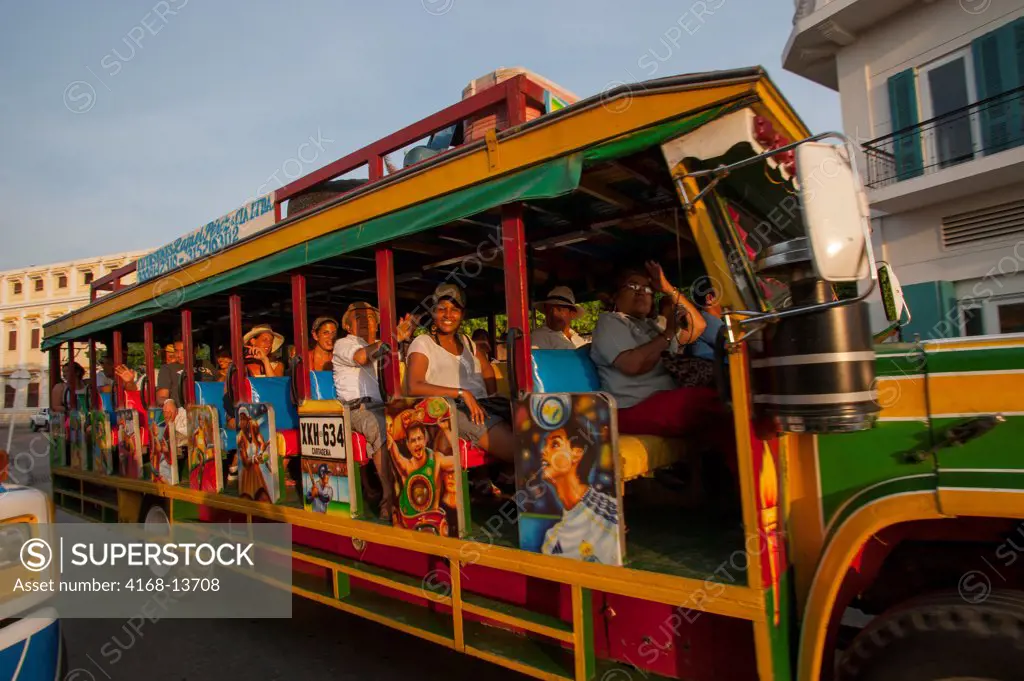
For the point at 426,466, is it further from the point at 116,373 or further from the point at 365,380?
the point at 116,373

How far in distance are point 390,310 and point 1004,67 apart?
10288 millimetres

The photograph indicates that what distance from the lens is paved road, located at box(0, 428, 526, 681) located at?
3.77 metres

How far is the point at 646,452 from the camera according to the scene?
2836 millimetres

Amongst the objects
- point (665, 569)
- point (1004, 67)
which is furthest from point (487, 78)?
point (1004, 67)

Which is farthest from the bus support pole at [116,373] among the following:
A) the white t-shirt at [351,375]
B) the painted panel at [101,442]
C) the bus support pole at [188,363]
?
the white t-shirt at [351,375]

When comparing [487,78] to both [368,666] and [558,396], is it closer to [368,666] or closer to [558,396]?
[558,396]

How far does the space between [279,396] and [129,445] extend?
1758 mm

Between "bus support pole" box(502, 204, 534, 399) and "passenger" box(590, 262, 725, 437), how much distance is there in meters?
0.69

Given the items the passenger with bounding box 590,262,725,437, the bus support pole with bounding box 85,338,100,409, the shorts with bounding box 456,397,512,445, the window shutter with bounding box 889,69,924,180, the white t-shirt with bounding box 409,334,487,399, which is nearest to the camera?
the passenger with bounding box 590,262,725,437

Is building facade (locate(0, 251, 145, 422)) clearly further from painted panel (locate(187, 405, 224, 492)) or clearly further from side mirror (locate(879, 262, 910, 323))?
side mirror (locate(879, 262, 910, 323))

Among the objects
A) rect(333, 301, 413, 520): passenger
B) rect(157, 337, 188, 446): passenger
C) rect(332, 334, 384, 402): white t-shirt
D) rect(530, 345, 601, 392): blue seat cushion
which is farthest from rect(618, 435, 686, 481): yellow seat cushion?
rect(157, 337, 188, 446): passenger

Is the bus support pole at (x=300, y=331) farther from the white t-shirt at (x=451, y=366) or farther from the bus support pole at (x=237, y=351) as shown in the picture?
the white t-shirt at (x=451, y=366)

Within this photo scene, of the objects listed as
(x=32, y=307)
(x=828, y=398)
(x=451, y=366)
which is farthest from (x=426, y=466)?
(x=32, y=307)

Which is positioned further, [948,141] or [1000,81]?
[948,141]
